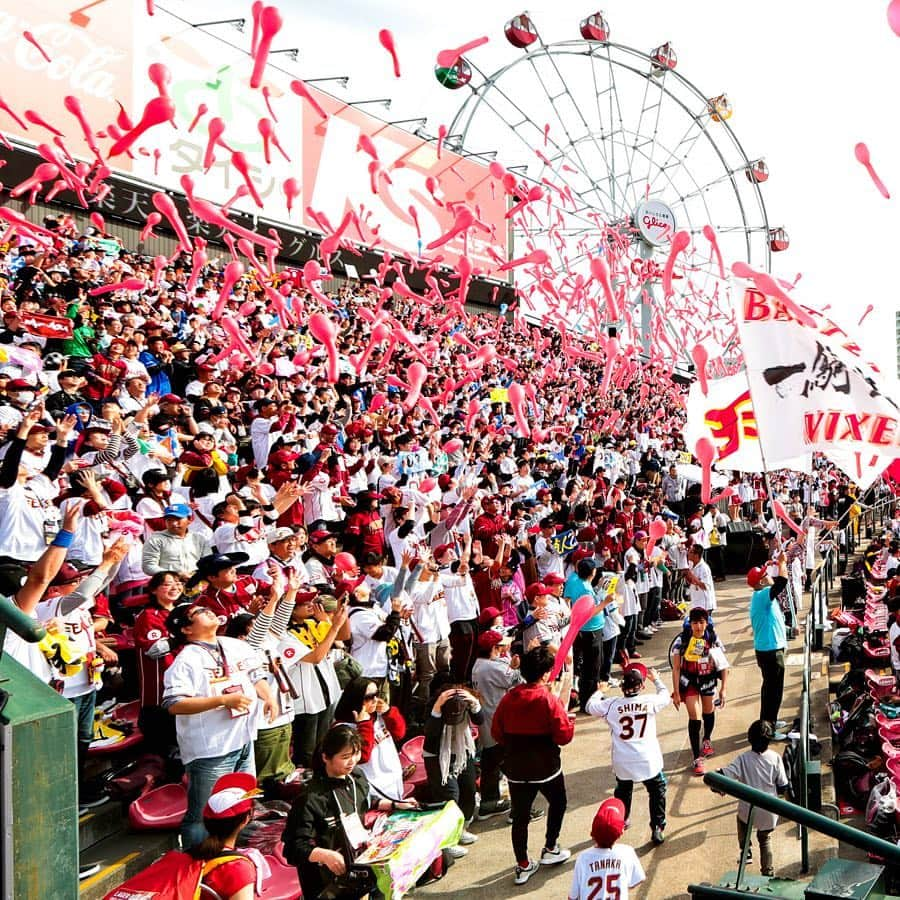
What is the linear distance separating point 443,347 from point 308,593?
15822 mm

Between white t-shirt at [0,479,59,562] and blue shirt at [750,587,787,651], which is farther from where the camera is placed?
blue shirt at [750,587,787,651]

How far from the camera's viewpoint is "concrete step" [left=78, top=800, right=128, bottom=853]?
4.67 metres

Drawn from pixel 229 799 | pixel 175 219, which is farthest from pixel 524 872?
pixel 175 219

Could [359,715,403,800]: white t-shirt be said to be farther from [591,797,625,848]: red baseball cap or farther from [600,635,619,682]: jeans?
[600,635,619,682]: jeans

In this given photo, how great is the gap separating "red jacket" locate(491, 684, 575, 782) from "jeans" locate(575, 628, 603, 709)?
2.71 meters

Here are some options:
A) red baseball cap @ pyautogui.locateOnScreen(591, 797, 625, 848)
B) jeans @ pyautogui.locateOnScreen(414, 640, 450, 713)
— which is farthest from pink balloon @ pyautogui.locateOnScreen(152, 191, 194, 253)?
red baseball cap @ pyautogui.locateOnScreen(591, 797, 625, 848)

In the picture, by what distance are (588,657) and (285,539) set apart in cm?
321

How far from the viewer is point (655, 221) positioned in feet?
111

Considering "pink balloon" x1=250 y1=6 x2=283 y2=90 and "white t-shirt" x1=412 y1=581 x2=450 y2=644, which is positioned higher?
"pink balloon" x1=250 y1=6 x2=283 y2=90

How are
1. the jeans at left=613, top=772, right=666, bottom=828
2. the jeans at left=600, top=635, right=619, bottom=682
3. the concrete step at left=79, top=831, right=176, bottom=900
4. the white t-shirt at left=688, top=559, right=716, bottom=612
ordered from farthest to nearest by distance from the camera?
the white t-shirt at left=688, top=559, right=716, bottom=612 < the jeans at left=600, top=635, right=619, bottom=682 < the jeans at left=613, top=772, right=666, bottom=828 < the concrete step at left=79, top=831, right=176, bottom=900

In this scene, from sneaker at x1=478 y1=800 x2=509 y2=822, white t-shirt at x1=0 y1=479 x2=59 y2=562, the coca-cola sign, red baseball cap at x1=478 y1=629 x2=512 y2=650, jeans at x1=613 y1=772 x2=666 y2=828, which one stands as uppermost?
the coca-cola sign

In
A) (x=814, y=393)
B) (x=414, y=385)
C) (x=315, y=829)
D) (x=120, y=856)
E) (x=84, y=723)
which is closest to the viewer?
(x=315, y=829)

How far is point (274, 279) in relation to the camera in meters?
18.8

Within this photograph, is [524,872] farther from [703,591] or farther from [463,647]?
[703,591]
